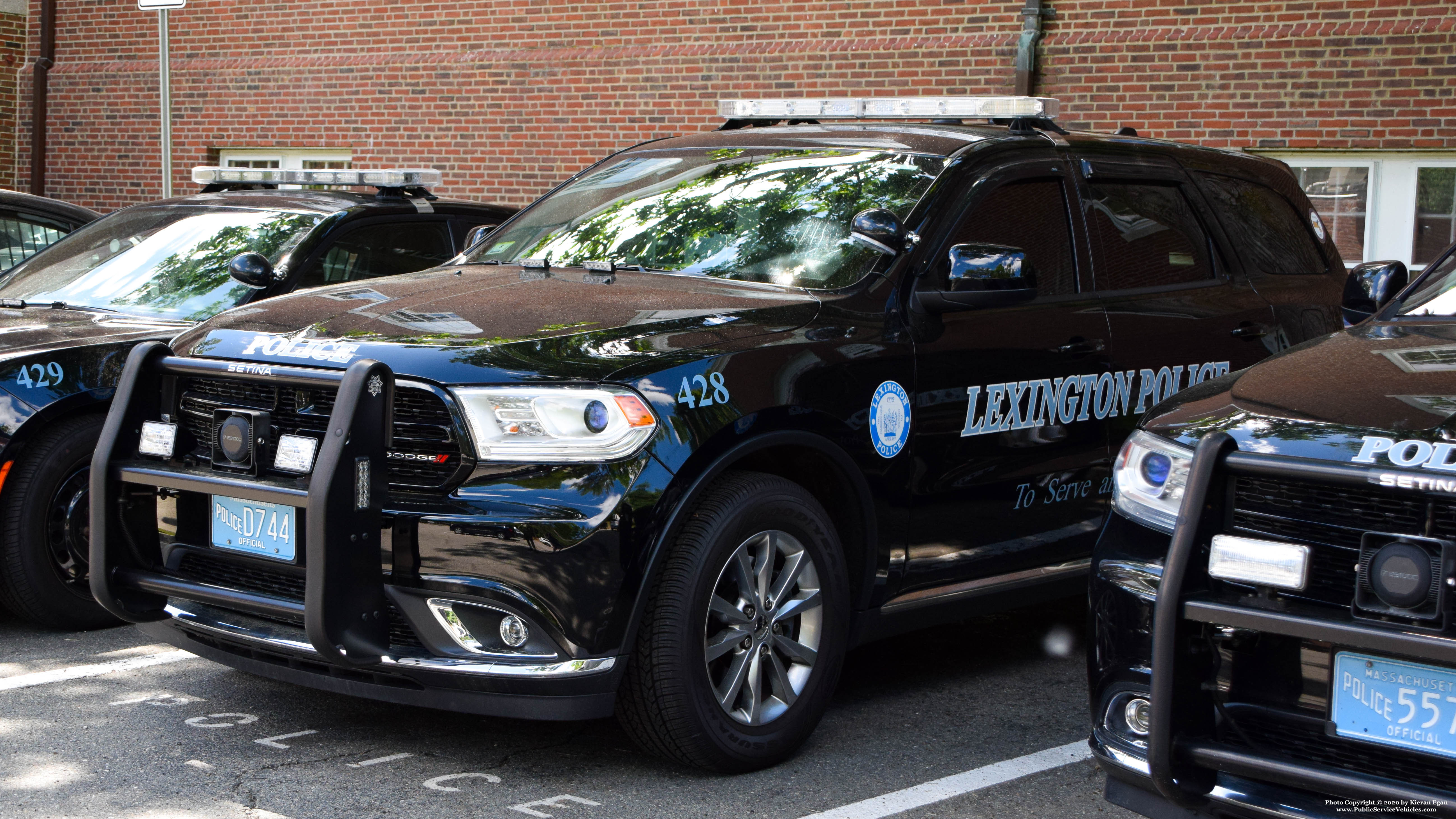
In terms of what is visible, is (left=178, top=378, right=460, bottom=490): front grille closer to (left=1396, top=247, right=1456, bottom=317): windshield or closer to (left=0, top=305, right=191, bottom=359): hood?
(left=0, top=305, right=191, bottom=359): hood

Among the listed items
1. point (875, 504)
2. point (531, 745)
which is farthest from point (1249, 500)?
point (531, 745)

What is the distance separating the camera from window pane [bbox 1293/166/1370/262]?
33.9ft

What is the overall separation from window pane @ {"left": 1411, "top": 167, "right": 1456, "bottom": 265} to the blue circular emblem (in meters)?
6.80

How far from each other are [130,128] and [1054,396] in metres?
13.4

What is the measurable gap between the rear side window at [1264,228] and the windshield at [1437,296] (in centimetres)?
156

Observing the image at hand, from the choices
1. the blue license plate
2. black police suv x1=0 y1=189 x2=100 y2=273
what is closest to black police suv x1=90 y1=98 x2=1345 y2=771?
the blue license plate

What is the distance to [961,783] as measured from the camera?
4238mm

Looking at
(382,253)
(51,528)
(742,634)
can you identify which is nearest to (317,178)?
(382,253)

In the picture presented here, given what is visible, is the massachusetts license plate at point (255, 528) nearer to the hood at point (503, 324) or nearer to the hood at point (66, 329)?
the hood at point (503, 324)

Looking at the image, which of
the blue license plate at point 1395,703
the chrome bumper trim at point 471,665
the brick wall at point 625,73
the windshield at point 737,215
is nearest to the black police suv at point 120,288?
the chrome bumper trim at point 471,665

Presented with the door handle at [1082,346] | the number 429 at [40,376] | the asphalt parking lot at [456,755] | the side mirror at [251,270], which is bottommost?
the asphalt parking lot at [456,755]

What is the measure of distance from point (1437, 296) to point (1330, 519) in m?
1.50

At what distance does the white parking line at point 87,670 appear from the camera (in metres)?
5.09

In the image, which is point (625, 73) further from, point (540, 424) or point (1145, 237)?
point (540, 424)
